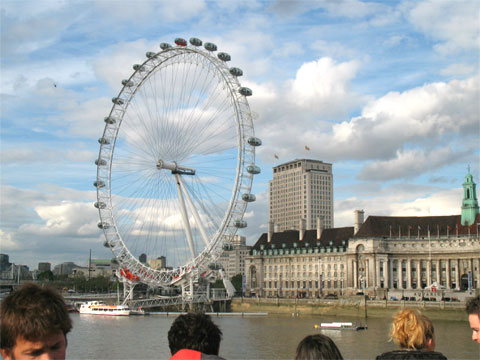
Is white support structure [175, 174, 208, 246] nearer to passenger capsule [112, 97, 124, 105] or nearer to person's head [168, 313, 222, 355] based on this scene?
passenger capsule [112, 97, 124, 105]

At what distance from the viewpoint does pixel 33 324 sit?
4371 mm

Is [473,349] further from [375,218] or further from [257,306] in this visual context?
[375,218]

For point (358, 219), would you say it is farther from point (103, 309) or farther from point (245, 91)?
point (245, 91)

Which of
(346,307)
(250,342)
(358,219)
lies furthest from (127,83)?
(358,219)

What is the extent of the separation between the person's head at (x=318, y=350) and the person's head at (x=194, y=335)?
125cm

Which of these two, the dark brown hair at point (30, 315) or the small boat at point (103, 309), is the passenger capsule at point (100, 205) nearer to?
the small boat at point (103, 309)

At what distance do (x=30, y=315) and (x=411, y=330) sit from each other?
3778 mm

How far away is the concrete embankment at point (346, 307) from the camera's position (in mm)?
80562

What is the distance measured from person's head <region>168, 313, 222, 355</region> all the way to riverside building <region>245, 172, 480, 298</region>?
97626mm

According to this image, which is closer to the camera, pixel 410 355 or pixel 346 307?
pixel 410 355

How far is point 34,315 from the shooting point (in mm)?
4375

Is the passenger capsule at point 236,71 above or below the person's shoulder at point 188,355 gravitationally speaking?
above

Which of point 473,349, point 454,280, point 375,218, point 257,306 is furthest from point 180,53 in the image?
point 454,280

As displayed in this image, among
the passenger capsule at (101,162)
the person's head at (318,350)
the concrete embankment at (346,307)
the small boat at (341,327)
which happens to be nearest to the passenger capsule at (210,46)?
the passenger capsule at (101,162)
